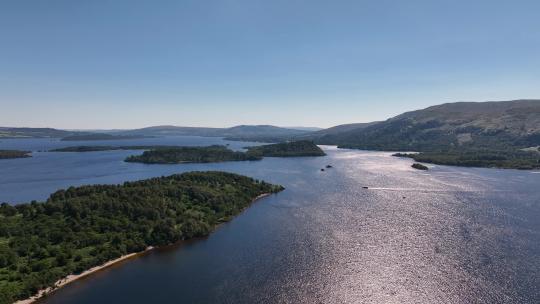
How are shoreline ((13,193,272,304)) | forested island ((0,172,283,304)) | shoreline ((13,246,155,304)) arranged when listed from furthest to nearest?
forested island ((0,172,283,304))
shoreline ((13,246,155,304))
shoreline ((13,193,272,304))

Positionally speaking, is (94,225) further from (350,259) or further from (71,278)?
(350,259)

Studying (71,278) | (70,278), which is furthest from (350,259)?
(70,278)

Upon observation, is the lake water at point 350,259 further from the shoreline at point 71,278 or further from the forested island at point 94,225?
the forested island at point 94,225

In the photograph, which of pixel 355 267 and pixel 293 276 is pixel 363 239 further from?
pixel 293 276

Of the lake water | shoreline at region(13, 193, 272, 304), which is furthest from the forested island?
the lake water

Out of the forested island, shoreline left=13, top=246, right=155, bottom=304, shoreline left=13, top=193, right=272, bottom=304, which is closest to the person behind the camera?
shoreline left=13, top=193, right=272, bottom=304

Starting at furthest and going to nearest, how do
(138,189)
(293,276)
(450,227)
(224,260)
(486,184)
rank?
(486,184) < (138,189) < (450,227) < (224,260) < (293,276)

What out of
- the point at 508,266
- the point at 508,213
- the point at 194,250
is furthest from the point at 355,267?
the point at 508,213

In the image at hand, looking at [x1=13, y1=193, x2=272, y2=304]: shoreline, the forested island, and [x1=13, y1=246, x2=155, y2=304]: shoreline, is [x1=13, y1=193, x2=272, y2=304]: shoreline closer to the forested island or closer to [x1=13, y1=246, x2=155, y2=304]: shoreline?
[x1=13, y1=246, x2=155, y2=304]: shoreline

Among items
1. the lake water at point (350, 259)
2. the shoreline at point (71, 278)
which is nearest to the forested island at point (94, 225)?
the shoreline at point (71, 278)
